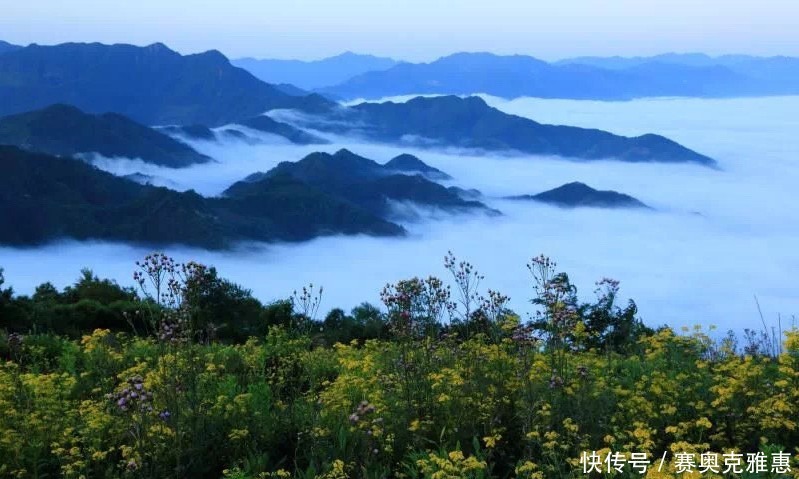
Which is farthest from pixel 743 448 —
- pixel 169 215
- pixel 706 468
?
pixel 169 215

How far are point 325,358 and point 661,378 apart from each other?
4.20 metres

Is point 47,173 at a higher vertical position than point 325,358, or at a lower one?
higher

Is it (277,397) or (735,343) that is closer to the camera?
(277,397)

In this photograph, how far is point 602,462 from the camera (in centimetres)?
489

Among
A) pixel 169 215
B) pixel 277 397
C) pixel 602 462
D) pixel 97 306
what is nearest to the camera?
pixel 602 462

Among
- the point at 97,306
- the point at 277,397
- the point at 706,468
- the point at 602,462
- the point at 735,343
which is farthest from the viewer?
the point at 97,306

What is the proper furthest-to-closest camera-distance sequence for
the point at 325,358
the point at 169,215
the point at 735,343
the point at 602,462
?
1. the point at 169,215
2. the point at 325,358
3. the point at 735,343
4. the point at 602,462

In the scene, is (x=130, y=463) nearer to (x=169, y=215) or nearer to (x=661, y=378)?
(x=661, y=378)

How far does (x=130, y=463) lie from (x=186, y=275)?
159 centimetres

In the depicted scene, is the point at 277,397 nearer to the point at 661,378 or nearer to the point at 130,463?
the point at 130,463

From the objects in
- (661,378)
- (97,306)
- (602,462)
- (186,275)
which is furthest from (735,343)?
(97,306)

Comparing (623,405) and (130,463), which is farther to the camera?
(623,405)

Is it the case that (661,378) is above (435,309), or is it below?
below

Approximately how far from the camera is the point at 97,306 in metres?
19.6
